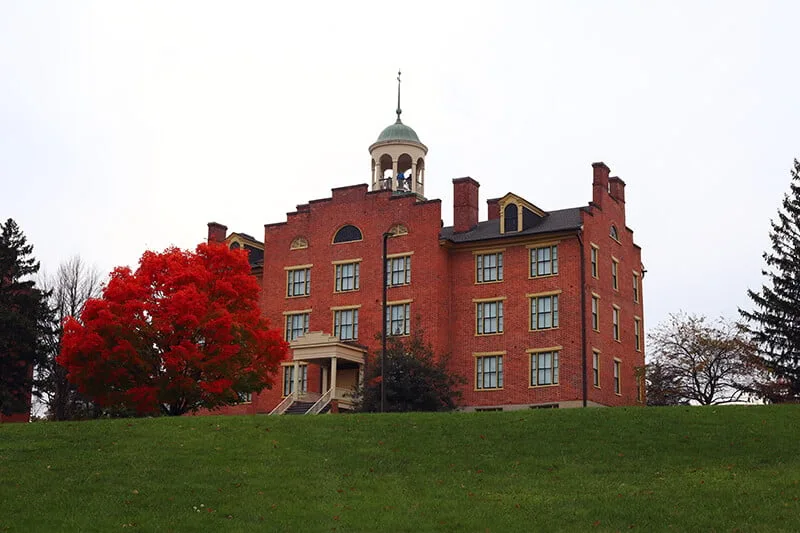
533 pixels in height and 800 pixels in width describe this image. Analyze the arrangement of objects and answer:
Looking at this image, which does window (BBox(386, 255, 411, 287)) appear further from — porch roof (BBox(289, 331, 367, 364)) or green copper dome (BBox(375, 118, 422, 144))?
green copper dome (BBox(375, 118, 422, 144))

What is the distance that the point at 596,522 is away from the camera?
23.3m

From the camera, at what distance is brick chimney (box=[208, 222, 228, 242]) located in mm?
69812

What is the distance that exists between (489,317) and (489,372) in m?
2.84

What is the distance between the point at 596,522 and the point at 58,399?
4720 centimetres

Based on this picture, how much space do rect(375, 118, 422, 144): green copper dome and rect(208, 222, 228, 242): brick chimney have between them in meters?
10.9

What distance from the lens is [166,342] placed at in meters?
49.8

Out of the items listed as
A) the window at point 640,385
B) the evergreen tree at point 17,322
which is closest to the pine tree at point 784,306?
the window at point 640,385

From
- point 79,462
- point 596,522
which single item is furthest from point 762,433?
point 79,462

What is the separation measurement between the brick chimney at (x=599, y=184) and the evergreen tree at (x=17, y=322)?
28.9 m

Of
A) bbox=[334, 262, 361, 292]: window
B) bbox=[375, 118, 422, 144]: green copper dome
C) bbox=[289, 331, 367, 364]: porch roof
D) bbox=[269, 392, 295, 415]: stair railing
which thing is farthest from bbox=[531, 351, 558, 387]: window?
bbox=[375, 118, 422, 144]: green copper dome

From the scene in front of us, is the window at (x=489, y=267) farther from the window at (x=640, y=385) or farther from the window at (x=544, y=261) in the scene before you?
the window at (x=640, y=385)

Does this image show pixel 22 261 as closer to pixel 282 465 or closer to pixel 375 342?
pixel 375 342

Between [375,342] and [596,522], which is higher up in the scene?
[375,342]

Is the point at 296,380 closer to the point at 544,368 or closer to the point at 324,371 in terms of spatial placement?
the point at 324,371
